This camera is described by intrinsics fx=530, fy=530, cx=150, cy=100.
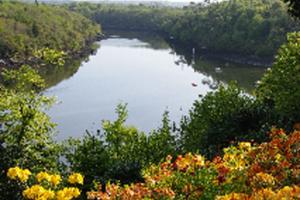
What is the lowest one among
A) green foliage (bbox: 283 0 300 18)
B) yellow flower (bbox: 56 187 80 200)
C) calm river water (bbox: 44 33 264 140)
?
calm river water (bbox: 44 33 264 140)

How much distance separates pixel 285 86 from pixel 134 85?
78814 mm

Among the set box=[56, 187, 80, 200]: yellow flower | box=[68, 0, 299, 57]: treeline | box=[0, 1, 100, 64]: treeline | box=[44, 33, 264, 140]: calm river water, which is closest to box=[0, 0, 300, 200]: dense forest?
box=[56, 187, 80, 200]: yellow flower

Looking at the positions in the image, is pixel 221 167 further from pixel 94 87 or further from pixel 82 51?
pixel 82 51

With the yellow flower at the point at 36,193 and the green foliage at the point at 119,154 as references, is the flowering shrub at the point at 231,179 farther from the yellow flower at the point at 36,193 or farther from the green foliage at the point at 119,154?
the green foliage at the point at 119,154

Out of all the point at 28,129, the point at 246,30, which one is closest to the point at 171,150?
the point at 28,129

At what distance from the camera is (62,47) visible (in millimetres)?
174750

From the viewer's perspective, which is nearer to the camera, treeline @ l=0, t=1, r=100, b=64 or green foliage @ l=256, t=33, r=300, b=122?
green foliage @ l=256, t=33, r=300, b=122

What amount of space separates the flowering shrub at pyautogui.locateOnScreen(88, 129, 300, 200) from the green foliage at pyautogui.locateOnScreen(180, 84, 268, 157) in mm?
16165

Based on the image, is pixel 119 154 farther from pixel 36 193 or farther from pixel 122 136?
pixel 36 193

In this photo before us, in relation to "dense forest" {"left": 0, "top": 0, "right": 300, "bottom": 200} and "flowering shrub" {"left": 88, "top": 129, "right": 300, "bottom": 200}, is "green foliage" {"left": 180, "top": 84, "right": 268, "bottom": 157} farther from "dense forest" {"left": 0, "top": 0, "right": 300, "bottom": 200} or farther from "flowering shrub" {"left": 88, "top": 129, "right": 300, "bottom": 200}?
"flowering shrub" {"left": 88, "top": 129, "right": 300, "bottom": 200}

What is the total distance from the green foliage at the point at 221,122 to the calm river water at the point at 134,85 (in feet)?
133

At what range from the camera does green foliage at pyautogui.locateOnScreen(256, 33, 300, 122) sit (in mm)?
40656

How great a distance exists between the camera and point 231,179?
635 inches

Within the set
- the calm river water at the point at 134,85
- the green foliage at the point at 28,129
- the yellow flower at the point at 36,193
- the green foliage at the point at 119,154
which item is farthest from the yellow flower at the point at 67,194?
the calm river water at the point at 134,85
